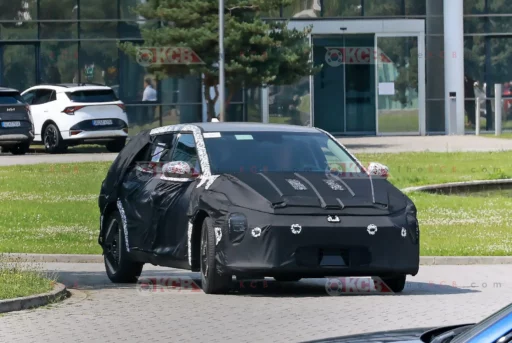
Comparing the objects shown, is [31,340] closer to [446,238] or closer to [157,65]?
[446,238]

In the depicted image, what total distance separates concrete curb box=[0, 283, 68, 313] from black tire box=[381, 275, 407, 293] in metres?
3.01

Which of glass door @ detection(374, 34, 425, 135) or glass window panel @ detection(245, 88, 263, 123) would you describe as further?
glass window panel @ detection(245, 88, 263, 123)

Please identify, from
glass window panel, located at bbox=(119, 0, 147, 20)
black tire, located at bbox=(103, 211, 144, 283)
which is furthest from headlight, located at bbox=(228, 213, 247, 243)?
glass window panel, located at bbox=(119, 0, 147, 20)

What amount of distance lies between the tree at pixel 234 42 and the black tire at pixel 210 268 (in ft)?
84.3

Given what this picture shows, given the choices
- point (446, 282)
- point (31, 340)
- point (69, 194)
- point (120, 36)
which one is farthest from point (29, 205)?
point (120, 36)

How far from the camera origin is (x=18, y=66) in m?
43.3

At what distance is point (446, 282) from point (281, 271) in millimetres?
2570

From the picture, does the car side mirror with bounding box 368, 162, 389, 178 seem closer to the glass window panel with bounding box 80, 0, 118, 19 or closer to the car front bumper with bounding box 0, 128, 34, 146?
the car front bumper with bounding box 0, 128, 34, 146

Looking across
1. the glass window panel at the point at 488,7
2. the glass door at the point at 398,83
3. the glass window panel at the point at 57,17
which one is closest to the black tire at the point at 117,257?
the glass window panel at the point at 57,17

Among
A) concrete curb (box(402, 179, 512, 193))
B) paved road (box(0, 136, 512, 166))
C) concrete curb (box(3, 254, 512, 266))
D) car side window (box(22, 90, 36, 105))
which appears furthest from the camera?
car side window (box(22, 90, 36, 105))

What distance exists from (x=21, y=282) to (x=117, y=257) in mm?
1524

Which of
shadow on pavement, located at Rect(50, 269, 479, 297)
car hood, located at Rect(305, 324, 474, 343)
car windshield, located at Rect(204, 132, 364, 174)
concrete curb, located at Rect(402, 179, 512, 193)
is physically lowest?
shadow on pavement, located at Rect(50, 269, 479, 297)

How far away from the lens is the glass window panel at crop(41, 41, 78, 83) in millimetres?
43125

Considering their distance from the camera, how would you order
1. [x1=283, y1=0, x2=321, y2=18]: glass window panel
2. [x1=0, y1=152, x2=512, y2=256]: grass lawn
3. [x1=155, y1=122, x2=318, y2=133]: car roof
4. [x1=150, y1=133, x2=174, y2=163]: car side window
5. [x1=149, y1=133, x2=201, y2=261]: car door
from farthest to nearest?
[x1=283, y1=0, x2=321, y2=18]: glass window panel < [x1=0, y1=152, x2=512, y2=256]: grass lawn < [x1=150, y1=133, x2=174, y2=163]: car side window < [x1=155, y1=122, x2=318, y2=133]: car roof < [x1=149, y1=133, x2=201, y2=261]: car door
